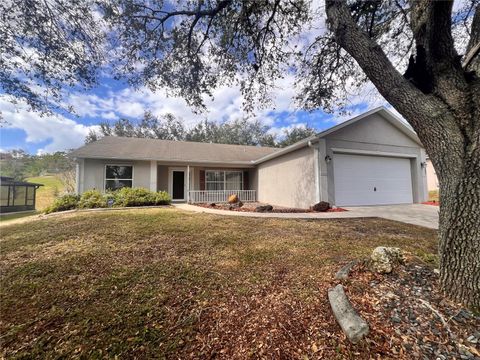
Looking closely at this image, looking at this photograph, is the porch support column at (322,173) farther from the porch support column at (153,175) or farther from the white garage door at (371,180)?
the porch support column at (153,175)

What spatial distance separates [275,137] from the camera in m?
34.1

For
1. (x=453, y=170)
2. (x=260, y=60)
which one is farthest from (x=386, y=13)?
(x=453, y=170)

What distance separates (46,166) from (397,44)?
29508mm

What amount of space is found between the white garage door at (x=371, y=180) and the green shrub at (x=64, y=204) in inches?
479

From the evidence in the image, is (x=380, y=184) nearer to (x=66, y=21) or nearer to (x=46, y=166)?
(x=66, y=21)

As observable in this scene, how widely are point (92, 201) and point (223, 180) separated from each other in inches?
310

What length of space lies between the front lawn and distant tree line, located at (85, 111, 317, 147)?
92.4ft

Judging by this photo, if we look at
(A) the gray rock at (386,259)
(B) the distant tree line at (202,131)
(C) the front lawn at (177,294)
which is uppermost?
(B) the distant tree line at (202,131)

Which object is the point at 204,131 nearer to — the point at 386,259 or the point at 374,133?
the point at 374,133

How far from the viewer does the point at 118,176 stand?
1237 centimetres

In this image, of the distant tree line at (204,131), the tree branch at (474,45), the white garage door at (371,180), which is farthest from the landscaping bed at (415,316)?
the distant tree line at (204,131)

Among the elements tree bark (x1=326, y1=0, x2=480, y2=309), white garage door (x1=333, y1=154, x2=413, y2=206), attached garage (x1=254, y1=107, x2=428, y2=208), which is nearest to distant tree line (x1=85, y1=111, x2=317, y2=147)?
attached garage (x1=254, y1=107, x2=428, y2=208)

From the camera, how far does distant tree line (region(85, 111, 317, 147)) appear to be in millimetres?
29859

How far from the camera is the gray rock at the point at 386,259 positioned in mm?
2633
